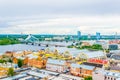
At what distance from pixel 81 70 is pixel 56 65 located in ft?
5.83

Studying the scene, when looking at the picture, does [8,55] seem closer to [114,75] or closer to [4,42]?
[114,75]

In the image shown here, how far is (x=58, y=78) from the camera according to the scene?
10.6m

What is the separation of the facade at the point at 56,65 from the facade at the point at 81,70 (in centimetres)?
61

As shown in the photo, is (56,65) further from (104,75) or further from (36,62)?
(104,75)

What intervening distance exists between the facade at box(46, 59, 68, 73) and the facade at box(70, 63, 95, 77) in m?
0.61

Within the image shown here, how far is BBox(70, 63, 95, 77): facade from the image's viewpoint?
11.3 m

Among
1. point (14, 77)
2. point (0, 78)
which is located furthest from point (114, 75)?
point (0, 78)

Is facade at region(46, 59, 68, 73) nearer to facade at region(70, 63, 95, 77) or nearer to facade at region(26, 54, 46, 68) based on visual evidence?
facade at region(26, 54, 46, 68)

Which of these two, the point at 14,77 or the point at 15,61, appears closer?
the point at 14,77

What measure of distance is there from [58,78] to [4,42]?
67.2 ft

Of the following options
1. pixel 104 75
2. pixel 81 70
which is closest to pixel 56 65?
pixel 81 70

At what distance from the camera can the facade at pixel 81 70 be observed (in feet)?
36.9

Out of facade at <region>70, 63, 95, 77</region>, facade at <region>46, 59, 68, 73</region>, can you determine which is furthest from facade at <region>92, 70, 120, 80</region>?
facade at <region>46, 59, 68, 73</region>

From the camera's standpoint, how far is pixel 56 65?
12727 millimetres
